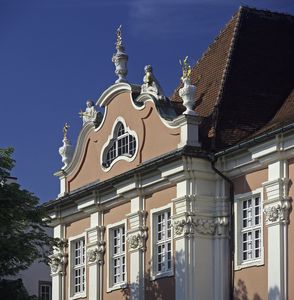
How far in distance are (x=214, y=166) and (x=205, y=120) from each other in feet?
6.79

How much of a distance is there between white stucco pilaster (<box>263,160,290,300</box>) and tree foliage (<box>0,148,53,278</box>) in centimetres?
657

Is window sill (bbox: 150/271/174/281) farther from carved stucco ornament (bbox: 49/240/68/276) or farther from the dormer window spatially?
carved stucco ornament (bbox: 49/240/68/276)

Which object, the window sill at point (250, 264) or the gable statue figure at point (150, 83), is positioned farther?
the gable statue figure at point (150, 83)

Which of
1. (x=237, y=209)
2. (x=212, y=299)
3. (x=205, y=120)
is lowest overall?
(x=212, y=299)

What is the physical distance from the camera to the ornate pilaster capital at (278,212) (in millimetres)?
38281

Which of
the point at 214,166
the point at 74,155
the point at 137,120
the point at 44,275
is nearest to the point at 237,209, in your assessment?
the point at 214,166

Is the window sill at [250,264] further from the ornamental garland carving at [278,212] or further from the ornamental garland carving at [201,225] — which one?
the ornamental garland carving at [201,225]

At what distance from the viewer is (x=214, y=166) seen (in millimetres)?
41188

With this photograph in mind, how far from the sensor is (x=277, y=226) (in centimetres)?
3838

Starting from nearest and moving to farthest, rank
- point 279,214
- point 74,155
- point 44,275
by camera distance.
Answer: point 279,214 < point 74,155 < point 44,275

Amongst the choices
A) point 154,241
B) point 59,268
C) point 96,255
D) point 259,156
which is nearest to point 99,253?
point 96,255

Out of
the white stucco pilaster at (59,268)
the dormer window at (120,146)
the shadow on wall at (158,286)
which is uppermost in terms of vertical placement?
the dormer window at (120,146)

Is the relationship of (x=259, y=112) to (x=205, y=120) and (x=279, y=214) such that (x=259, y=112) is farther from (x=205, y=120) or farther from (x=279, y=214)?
(x=279, y=214)

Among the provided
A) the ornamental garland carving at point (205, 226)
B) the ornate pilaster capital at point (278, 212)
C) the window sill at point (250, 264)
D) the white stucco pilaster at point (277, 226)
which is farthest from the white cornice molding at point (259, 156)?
the window sill at point (250, 264)
